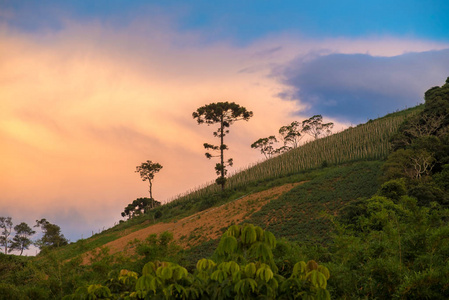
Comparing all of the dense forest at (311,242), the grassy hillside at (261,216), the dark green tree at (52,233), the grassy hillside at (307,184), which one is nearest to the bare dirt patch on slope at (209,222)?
the grassy hillside at (261,216)

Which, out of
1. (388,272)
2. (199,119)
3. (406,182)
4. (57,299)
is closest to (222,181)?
(199,119)

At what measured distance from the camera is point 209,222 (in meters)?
39.1

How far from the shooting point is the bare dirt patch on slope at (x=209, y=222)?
3603 cm

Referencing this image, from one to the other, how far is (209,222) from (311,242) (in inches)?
600

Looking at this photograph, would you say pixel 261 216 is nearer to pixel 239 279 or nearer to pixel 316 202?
pixel 316 202

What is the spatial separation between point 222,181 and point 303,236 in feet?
66.9

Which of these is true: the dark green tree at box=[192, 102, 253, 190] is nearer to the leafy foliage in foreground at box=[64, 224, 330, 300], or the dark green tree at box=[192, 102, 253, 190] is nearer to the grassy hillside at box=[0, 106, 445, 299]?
the grassy hillside at box=[0, 106, 445, 299]

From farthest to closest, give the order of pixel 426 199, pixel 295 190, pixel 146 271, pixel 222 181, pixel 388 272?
pixel 222 181 → pixel 295 190 → pixel 426 199 → pixel 388 272 → pixel 146 271

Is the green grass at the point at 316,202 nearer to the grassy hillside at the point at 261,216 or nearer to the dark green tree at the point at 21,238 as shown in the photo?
the grassy hillside at the point at 261,216

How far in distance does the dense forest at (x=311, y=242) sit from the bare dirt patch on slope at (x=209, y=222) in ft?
4.49

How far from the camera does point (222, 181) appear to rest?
159 ft

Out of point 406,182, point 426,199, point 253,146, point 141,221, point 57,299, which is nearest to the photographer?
point 57,299

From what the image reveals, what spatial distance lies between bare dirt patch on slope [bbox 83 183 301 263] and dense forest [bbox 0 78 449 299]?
→ 4.49 feet

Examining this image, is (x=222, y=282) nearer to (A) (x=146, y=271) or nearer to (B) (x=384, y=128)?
(A) (x=146, y=271)
